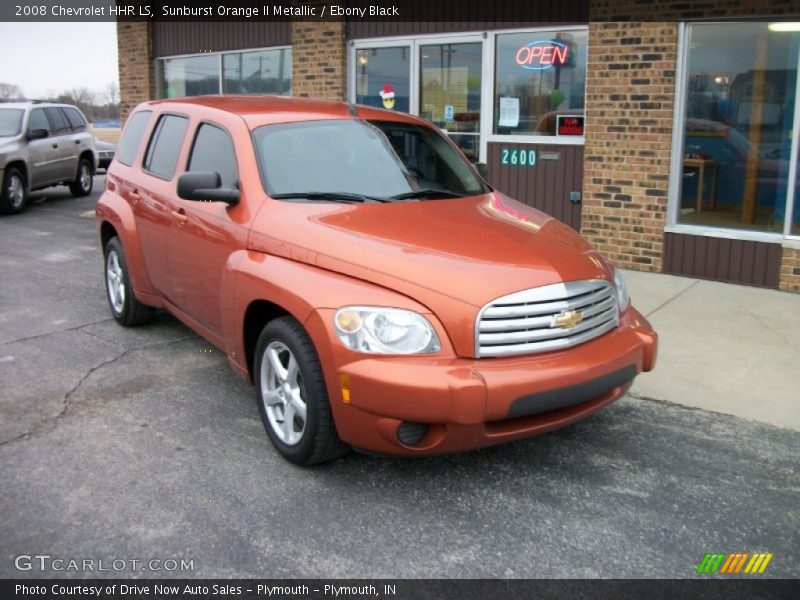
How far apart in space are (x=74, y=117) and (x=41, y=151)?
72.2 inches

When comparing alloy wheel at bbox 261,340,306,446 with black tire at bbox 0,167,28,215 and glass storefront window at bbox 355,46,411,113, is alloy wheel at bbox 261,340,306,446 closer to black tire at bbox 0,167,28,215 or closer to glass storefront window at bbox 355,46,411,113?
glass storefront window at bbox 355,46,411,113

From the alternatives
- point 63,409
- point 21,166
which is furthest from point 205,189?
point 21,166

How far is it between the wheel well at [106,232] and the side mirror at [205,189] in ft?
7.68

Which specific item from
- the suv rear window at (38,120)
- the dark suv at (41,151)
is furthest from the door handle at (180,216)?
the suv rear window at (38,120)

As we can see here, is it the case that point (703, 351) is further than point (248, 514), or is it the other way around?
point (703, 351)

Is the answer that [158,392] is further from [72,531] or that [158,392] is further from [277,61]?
[277,61]

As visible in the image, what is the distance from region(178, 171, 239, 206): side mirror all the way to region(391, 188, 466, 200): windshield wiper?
905 mm

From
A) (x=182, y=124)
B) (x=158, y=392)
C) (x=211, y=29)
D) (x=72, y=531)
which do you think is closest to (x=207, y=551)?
(x=72, y=531)

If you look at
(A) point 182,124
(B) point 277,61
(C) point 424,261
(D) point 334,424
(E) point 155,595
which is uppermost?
(B) point 277,61

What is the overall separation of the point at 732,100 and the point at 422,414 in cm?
594

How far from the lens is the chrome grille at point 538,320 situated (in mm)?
3488

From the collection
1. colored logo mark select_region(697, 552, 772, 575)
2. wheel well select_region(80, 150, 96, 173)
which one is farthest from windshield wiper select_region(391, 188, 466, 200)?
wheel well select_region(80, 150, 96, 173)

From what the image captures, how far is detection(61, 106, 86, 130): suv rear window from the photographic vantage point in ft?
50.8

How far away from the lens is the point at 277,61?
12.1 meters
